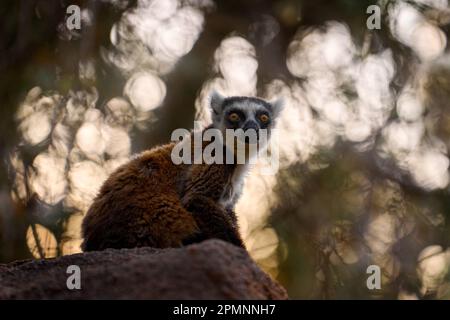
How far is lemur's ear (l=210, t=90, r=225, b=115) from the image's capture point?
866 centimetres

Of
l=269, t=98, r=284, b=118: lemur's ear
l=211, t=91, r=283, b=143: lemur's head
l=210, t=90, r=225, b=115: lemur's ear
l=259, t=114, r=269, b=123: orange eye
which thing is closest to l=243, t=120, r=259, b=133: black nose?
l=211, t=91, r=283, b=143: lemur's head

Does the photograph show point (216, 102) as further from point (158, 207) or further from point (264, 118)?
point (158, 207)

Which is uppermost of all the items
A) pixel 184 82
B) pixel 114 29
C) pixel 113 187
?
pixel 114 29

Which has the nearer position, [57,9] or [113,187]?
[113,187]

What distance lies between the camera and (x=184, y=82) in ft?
45.3

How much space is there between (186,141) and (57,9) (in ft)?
19.0

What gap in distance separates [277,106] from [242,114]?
97 centimetres

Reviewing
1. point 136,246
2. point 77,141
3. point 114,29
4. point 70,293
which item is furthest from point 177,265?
point 114,29

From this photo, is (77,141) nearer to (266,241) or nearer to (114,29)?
(114,29)

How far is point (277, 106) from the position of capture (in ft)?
30.0

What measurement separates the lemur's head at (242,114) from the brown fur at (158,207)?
0.93 metres

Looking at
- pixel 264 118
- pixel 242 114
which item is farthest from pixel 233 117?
pixel 264 118

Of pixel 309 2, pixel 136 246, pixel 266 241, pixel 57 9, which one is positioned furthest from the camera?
pixel 309 2

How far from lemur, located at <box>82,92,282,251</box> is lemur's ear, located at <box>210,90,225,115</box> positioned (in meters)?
1.21
